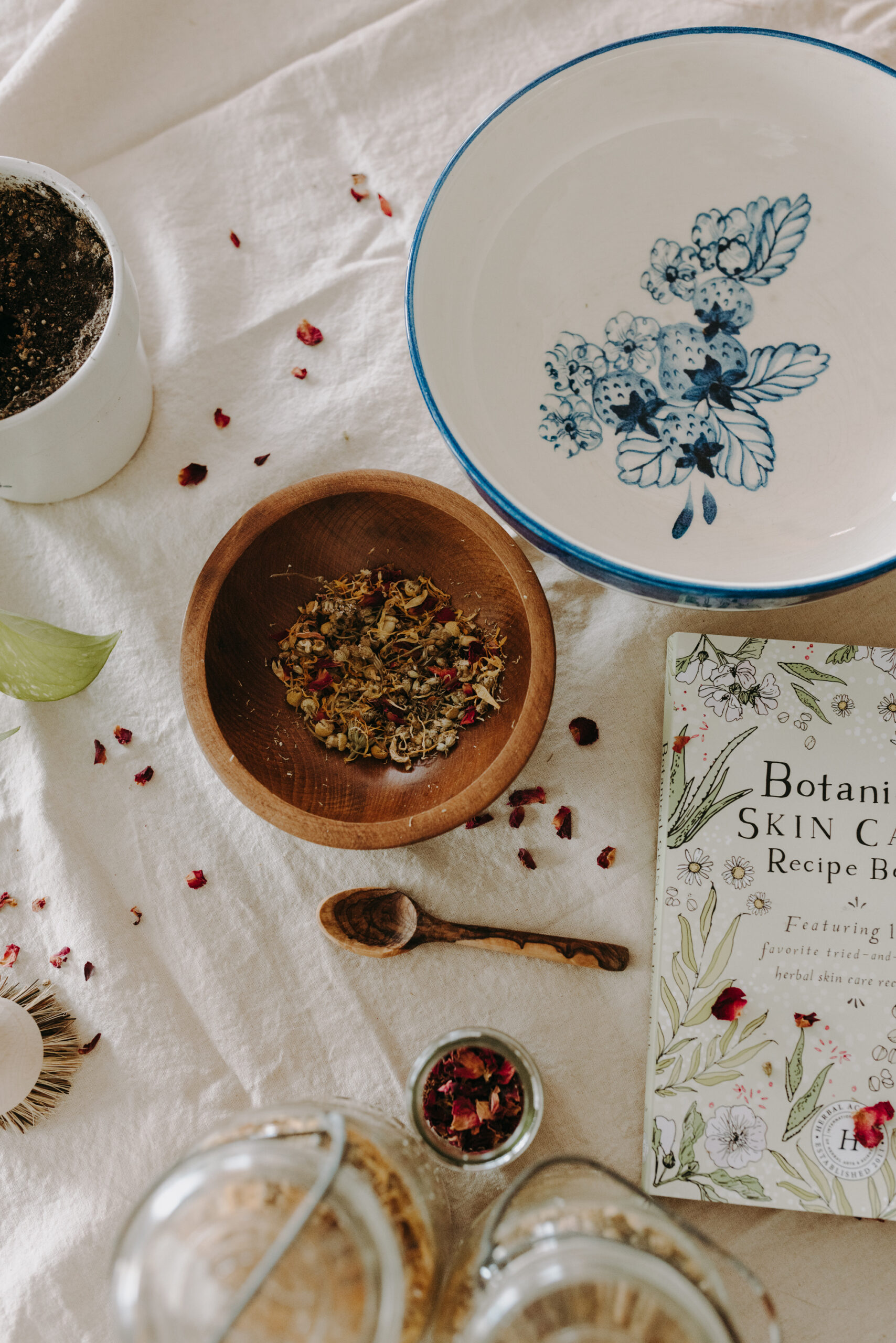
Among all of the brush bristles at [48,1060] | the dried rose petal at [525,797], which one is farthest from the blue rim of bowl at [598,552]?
the brush bristles at [48,1060]

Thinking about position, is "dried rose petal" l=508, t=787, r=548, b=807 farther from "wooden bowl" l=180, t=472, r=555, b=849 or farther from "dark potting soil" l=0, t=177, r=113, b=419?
"dark potting soil" l=0, t=177, r=113, b=419

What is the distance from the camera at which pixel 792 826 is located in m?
0.74

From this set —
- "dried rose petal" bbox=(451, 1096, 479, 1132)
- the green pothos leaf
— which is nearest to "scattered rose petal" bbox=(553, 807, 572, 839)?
"dried rose petal" bbox=(451, 1096, 479, 1132)

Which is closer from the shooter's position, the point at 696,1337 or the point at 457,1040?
→ the point at 696,1337

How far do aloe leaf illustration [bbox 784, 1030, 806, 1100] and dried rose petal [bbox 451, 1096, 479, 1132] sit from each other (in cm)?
24

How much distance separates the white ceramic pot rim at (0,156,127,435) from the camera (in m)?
0.67

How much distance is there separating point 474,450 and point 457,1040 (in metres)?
0.43

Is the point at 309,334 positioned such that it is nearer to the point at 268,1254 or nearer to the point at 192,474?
the point at 192,474

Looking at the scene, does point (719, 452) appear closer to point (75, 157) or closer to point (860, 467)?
point (860, 467)

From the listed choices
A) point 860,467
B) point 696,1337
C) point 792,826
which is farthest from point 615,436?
point 696,1337

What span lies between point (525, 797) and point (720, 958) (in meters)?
0.20

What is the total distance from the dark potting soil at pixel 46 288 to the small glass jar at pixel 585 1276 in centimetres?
66

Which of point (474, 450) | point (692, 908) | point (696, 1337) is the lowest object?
point (692, 908)

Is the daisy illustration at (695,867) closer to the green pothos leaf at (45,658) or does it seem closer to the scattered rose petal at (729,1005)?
the scattered rose petal at (729,1005)
